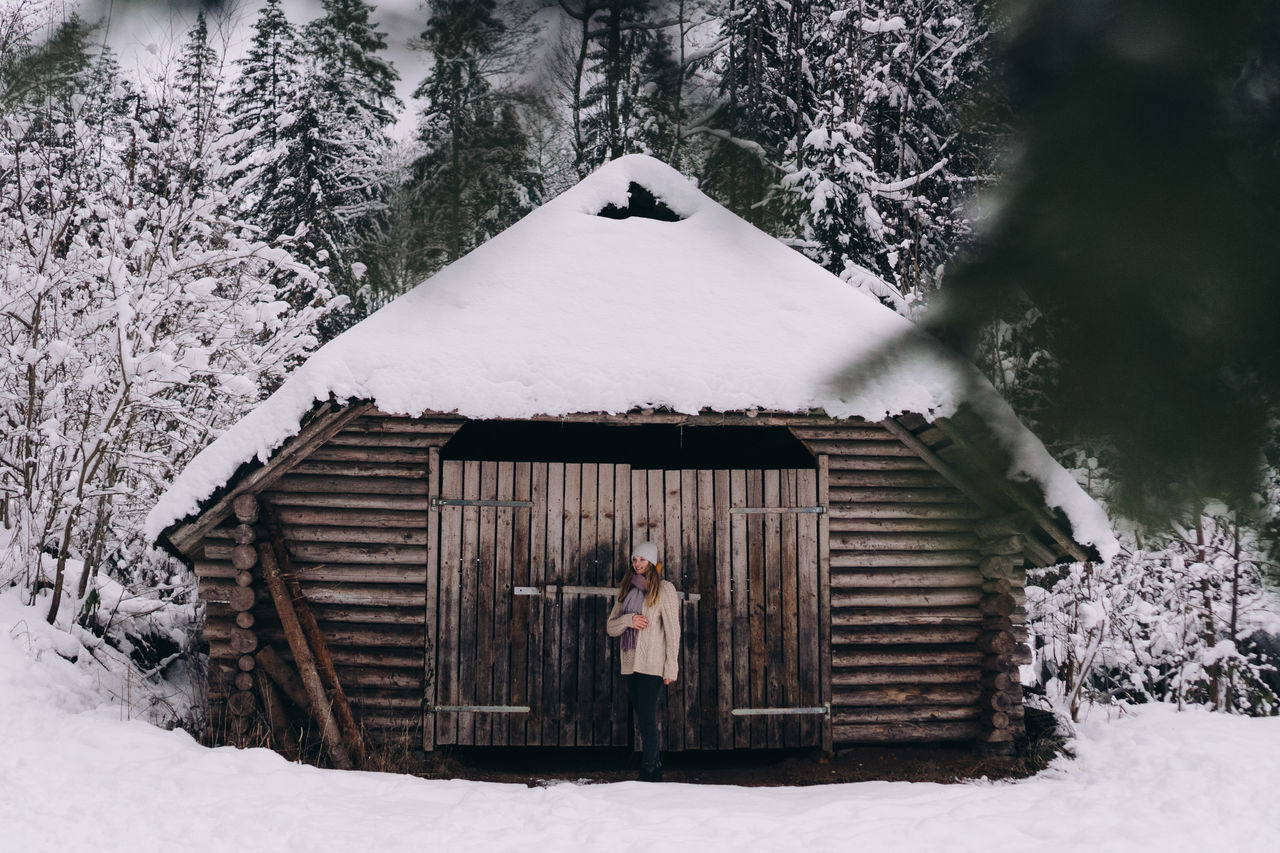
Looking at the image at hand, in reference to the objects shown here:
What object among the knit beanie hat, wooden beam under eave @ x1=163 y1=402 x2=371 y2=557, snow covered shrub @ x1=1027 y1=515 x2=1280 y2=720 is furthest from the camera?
snow covered shrub @ x1=1027 y1=515 x2=1280 y2=720

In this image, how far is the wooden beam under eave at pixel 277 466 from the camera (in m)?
6.27

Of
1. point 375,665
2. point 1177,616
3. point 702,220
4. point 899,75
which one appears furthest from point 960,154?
point 1177,616

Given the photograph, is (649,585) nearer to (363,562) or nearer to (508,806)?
(508,806)

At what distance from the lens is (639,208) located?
8930 millimetres

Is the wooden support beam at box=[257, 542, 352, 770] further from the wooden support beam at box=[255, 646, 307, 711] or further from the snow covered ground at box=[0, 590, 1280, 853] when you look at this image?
the snow covered ground at box=[0, 590, 1280, 853]

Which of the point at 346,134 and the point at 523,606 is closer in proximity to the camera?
the point at 346,134

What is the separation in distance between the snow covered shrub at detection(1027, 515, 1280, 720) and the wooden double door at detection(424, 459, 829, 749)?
423cm

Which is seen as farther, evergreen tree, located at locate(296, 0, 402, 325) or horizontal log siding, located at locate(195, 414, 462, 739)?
horizontal log siding, located at locate(195, 414, 462, 739)

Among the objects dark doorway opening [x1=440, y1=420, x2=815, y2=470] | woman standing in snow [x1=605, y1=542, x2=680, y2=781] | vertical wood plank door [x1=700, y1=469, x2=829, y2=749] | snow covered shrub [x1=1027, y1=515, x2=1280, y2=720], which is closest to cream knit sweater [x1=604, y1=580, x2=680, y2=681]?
woman standing in snow [x1=605, y1=542, x2=680, y2=781]

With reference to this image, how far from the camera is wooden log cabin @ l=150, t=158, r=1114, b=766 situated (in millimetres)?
6340

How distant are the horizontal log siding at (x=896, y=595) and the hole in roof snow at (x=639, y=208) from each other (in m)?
2.99

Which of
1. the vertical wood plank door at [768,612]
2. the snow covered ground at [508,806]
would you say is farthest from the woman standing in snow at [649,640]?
the vertical wood plank door at [768,612]

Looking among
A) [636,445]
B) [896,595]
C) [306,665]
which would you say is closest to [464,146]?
[306,665]

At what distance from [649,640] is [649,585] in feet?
1.30
